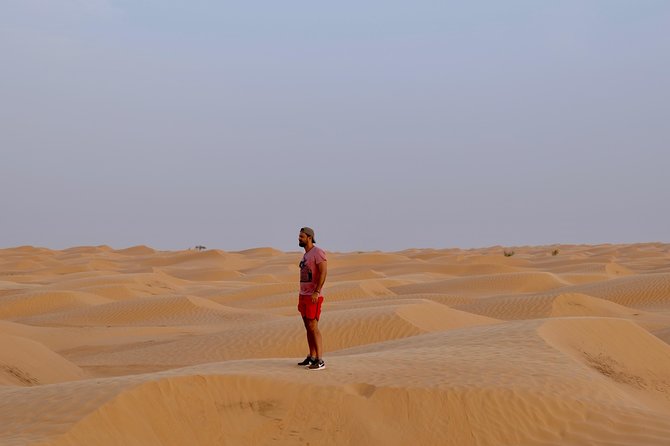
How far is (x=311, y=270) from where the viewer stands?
27.8ft

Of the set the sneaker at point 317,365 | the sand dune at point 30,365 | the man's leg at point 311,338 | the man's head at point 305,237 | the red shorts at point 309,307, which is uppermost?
the man's head at point 305,237

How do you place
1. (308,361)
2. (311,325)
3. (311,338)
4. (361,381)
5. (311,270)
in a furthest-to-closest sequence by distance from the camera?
1. (308,361)
2. (311,338)
3. (311,325)
4. (311,270)
5. (361,381)

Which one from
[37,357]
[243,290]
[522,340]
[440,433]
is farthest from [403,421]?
[243,290]

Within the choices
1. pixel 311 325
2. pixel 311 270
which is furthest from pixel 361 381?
pixel 311 270

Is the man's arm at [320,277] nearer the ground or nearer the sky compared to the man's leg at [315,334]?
nearer the sky

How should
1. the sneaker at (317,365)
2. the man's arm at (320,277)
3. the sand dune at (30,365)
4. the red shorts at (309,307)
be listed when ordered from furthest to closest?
the sand dune at (30,365) < the sneaker at (317,365) < the red shorts at (309,307) < the man's arm at (320,277)

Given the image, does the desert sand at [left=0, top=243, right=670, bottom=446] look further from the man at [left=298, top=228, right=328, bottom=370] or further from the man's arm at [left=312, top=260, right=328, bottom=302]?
the man's arm at [left=312, top=260, right=328, bottom=302]

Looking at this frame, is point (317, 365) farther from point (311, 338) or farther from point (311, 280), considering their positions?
point (311, 280)

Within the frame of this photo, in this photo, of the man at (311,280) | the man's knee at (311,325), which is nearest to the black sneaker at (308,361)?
the man at (311,280)

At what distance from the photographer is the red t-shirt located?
846cm

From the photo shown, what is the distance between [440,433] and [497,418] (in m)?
0.61

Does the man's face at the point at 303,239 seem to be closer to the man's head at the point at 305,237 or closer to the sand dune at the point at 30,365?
the man's head at the point at 305,237

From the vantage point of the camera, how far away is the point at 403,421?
25.9 ft

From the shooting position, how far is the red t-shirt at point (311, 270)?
8461 mm
